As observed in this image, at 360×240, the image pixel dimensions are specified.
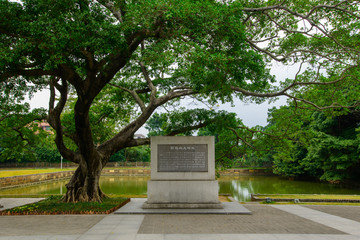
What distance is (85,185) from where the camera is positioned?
10641 millimetres

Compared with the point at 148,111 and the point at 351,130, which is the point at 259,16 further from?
the point at 351,130

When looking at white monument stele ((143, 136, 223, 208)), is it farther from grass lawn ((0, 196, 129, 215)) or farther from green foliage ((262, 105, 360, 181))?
green foliage ((262, 105, 360, 181))

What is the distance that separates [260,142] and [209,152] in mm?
3481

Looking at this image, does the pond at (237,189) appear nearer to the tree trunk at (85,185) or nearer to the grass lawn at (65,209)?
the tree trunk at (85,185)

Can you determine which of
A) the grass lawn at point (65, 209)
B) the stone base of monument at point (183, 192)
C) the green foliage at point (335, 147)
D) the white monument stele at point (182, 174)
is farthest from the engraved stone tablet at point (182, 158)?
the green foliage at point (335, 147)

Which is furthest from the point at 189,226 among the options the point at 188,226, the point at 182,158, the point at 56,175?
the point at 56,175

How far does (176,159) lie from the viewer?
31.8 feet

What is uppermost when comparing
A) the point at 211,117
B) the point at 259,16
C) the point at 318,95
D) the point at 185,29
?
the point at 259,16

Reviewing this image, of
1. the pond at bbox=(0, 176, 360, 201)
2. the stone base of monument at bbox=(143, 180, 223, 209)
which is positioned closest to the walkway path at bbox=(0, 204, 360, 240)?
the stone base of monument at bbox=(143, 180, 223, 209)

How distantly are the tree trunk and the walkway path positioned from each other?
2.56m

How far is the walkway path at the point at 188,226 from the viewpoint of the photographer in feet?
19.3

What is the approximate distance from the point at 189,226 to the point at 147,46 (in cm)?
545

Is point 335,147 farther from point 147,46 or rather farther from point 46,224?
point 46,224

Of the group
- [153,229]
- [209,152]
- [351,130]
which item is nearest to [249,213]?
[209,152]
